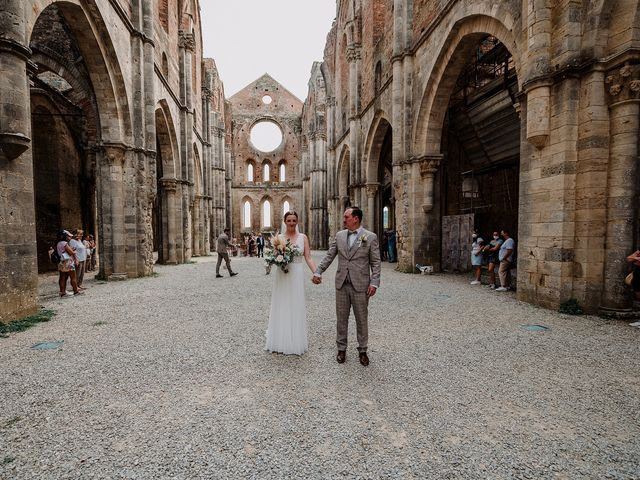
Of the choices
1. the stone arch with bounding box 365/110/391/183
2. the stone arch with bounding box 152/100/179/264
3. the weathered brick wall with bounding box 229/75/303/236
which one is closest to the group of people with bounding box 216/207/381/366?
the stone arch with bounding box 365/110/391/183

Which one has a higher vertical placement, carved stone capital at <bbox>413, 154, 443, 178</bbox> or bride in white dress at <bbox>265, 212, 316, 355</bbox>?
carved stone capital at <bbox>413, 154, 443, 178</bbox>

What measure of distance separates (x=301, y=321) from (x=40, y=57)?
14397 mm

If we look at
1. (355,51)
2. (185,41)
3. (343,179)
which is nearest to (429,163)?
(355,51)

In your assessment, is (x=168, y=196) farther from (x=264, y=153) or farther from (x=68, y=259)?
(x=264, y=153)

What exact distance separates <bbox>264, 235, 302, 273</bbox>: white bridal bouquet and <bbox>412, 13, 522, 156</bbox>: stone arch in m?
6.40

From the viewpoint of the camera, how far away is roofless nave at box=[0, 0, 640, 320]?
555 centimetres

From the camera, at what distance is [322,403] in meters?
2.92

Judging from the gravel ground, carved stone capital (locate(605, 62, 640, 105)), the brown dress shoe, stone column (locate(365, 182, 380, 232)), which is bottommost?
the gravel ground

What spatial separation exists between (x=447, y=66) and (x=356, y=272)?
9684 millimetres

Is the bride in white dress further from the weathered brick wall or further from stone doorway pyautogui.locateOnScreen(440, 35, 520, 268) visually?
the weathered brick wall

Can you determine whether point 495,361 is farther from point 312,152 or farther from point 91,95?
point 312,152

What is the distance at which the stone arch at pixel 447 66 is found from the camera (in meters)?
7.80

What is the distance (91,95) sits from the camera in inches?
396

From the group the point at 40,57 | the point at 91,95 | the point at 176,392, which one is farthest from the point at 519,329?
the point at 40,57
